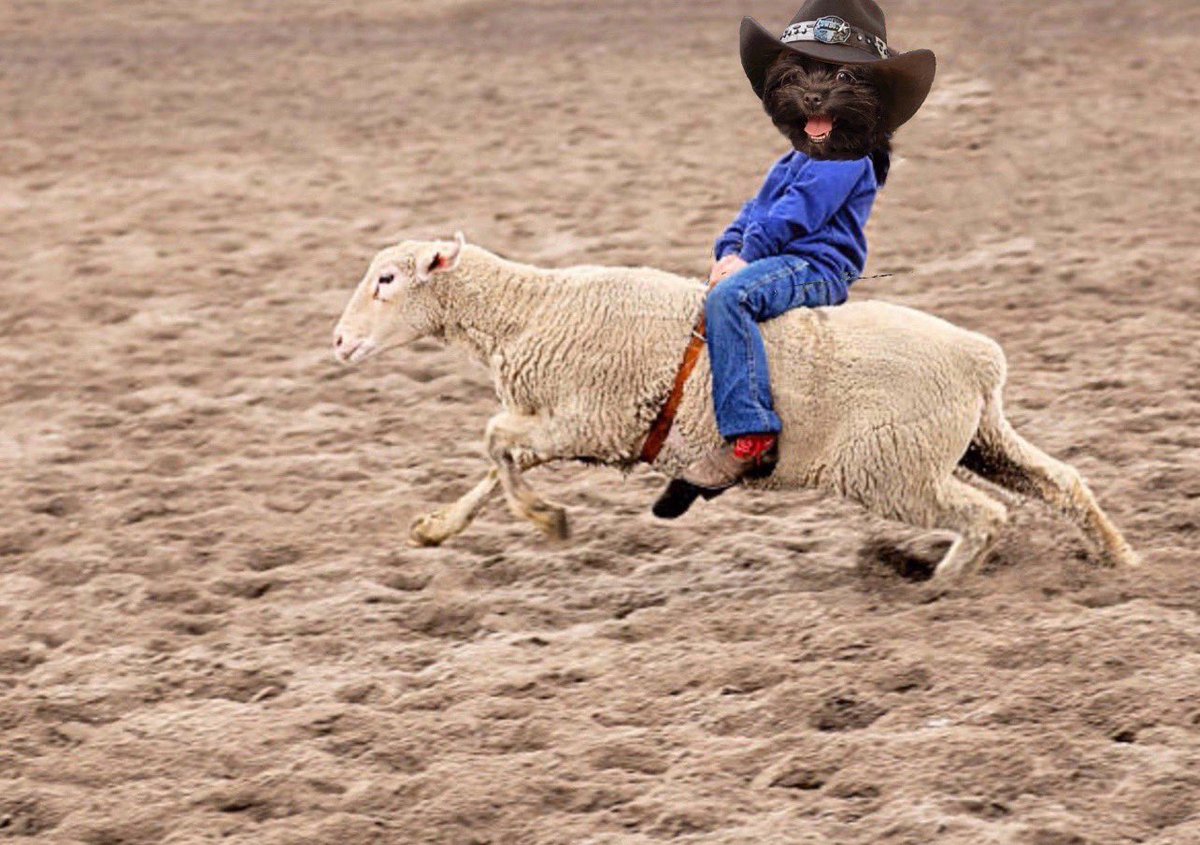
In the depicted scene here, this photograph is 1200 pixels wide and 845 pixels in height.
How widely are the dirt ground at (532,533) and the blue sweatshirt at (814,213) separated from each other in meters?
1.00

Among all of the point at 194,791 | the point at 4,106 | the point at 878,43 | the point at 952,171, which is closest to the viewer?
the point at 194,791

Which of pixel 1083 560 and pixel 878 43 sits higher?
pixel 878 43

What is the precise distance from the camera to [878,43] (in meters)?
5.21

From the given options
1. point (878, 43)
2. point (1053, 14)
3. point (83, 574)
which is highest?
point (878, 43)

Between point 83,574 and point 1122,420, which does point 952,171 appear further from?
point 83,574

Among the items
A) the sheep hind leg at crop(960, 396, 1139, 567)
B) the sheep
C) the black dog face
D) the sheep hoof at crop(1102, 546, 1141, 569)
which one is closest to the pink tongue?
the black dog face

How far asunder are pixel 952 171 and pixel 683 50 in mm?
3258

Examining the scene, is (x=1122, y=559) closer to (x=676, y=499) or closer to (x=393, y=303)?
(x=676, y=499)

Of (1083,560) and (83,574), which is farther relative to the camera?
(83,574)

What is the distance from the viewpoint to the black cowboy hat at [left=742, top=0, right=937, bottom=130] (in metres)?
5.16

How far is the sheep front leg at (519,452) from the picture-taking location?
5.55 metres

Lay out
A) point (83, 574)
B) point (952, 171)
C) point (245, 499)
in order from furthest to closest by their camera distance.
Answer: point (952, 171) < point (245, 499) < point (83, 574)

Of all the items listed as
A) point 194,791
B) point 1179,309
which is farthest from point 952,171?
point 194,791

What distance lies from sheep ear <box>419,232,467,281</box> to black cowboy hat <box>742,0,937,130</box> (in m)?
1.02
